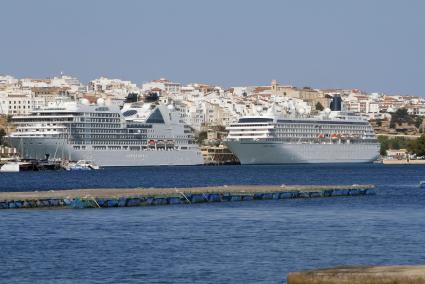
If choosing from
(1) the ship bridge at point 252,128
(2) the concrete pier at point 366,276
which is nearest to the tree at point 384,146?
(1) the ship bridge at point 252,128

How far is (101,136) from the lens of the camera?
11231cm

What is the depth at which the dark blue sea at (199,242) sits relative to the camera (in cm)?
2191

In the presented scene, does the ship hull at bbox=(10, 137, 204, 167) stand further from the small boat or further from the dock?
the dock

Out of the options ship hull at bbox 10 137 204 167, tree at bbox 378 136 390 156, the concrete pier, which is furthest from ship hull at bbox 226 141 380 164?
the concrete pier

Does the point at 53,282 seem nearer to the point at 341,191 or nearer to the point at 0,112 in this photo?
the point at 341,191

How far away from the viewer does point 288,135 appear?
123m

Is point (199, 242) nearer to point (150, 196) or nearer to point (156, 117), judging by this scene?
point (150, 196)

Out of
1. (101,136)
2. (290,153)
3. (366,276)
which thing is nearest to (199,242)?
(366,276)

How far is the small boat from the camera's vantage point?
105 metres

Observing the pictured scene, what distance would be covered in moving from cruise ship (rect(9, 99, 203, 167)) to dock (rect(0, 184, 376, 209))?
60980 millimetres

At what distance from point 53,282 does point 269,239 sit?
825 centimetres

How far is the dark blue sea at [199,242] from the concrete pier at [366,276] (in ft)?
19.6

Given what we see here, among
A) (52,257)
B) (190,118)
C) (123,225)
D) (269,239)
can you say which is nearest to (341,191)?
(123,225)

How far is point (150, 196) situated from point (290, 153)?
79179mm
